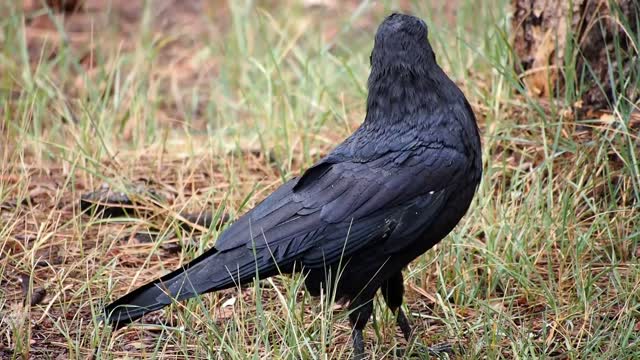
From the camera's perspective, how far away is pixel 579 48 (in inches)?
174

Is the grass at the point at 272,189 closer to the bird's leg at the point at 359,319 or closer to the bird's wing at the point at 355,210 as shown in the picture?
the bird's leg at the point at 359,319

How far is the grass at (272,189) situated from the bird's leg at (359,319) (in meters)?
0.06

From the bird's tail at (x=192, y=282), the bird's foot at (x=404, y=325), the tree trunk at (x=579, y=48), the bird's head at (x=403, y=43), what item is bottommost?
the bird's foot at (x=404, y=325)

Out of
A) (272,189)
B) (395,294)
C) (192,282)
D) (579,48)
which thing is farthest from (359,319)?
(579,48)

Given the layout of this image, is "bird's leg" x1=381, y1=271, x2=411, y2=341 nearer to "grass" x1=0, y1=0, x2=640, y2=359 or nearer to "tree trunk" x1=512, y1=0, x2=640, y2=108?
"grass" x1=0, y1=0, x2=640, y2=359

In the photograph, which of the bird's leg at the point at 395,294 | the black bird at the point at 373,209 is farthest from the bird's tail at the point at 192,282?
the bird's leg at the point at 395,294

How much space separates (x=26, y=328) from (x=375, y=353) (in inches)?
51.0

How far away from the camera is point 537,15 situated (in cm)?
469

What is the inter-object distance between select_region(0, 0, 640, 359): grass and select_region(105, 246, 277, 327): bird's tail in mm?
82

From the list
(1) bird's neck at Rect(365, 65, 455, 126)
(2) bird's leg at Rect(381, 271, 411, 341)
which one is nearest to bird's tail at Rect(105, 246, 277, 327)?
(2) bird's leg at Rect(381, 271, 411, 341)

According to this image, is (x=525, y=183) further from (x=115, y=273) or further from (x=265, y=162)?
(x=115, y=273)

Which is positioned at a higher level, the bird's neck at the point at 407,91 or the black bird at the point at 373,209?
the bird's neck at the point at 407,91

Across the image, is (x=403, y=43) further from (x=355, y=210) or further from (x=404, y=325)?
(x=404, y=325)

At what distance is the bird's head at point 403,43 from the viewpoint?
3.49m
